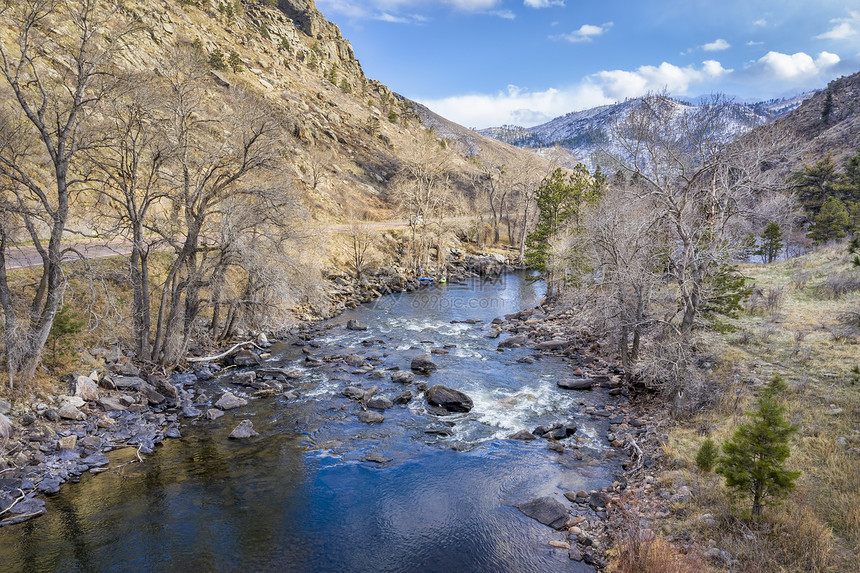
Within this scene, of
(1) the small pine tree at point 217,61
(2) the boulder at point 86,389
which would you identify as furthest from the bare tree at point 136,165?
(1) the small pine tree at point 217,61

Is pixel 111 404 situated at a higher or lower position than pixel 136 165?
lower

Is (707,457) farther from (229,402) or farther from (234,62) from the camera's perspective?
(234,62)

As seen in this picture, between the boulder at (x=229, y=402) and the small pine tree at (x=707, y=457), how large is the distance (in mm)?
15367

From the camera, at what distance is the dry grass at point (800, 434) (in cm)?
777

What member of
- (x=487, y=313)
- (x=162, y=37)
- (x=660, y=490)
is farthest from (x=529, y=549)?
(x=162, y=37)

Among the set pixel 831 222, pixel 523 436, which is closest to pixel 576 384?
pixel 523 436

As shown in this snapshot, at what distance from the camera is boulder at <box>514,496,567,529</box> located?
1045cm

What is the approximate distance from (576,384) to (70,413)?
1880 centimetres

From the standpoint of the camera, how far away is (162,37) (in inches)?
2099

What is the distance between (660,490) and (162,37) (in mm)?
68433

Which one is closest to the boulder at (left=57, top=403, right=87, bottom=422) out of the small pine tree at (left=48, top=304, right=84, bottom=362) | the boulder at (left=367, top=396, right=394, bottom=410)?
the small pine tree at (left=48, top=304, right=84, bottom=362)

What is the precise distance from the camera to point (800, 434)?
11.5 m

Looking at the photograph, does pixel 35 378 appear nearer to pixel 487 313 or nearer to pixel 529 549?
pixel 529 549

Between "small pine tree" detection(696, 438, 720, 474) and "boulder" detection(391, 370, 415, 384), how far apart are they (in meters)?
11.6
